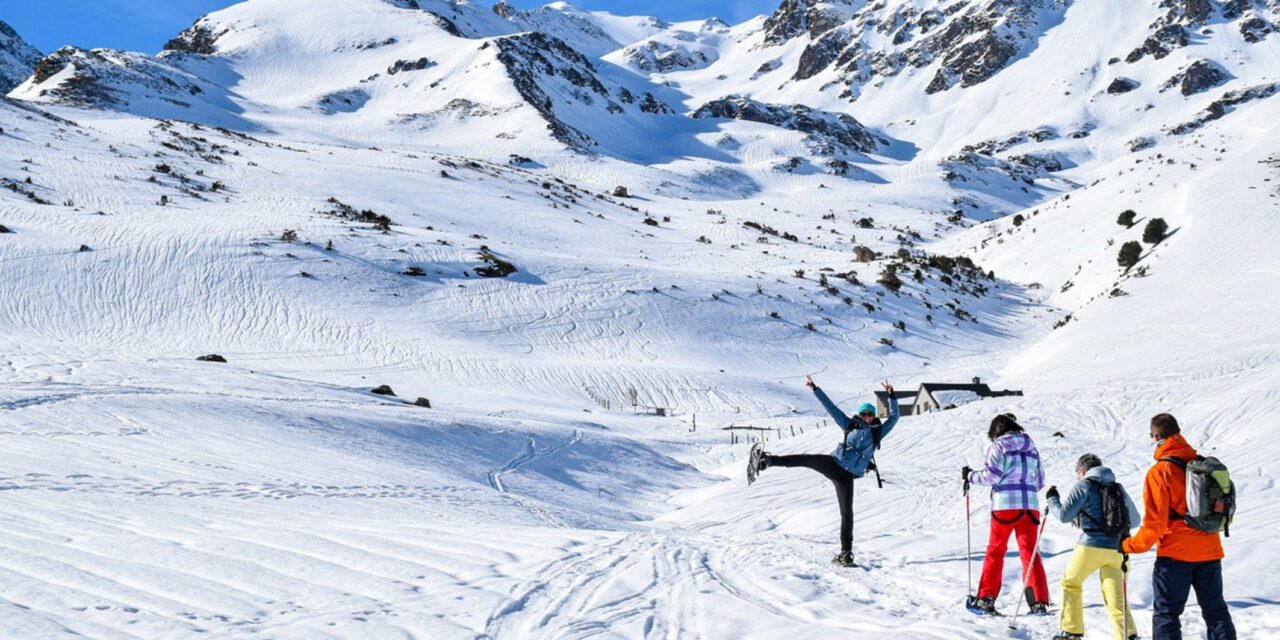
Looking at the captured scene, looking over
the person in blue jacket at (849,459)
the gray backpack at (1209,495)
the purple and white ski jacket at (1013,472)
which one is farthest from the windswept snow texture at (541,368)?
the gray backpack at (1209,495)

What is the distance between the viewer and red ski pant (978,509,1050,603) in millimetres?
6363

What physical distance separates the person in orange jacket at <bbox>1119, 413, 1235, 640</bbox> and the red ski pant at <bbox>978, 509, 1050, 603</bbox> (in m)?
1.14

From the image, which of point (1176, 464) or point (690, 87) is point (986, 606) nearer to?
point (1176, 464)

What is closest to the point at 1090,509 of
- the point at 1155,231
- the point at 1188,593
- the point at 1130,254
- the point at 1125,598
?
the point at 1125,598

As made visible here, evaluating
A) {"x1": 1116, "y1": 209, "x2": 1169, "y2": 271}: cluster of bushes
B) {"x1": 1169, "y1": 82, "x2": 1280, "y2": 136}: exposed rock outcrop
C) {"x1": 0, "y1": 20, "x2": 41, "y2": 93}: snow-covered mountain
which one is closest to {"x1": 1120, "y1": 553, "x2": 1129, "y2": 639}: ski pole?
{"x1": 1116, "y1": 209, "x2": 1169, "y2": 271}: cluster of bushes

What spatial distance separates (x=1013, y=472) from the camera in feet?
21.5

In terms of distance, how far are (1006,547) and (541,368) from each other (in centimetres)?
2302

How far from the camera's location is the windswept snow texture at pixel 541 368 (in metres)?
6.54

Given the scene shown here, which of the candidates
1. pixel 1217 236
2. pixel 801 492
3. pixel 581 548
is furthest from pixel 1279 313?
pixel 581 548

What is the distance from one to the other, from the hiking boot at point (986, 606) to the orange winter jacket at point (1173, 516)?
151 cm

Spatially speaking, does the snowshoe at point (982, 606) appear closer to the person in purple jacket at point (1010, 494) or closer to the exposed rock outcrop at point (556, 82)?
the person in purple jacket at point (1010, 494)

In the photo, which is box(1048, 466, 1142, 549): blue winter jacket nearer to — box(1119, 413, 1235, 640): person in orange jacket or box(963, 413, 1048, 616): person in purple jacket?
box(1119, 413, 1235, 640): person in orange jacket

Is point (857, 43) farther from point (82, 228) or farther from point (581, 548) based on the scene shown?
point (581, 548)

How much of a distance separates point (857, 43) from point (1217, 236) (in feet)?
550
